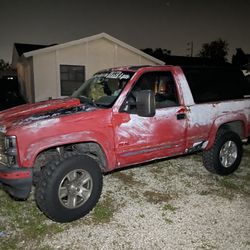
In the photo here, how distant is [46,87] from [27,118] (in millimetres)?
11763

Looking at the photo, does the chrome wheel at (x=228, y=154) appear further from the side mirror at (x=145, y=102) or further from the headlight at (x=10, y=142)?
the headlight at (x=10, y=142)

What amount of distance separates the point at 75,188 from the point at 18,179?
791 millimetres

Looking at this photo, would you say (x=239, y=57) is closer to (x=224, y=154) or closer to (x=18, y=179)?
(x=224, y=154)

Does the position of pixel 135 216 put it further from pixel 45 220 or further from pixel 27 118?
pixel 27 118

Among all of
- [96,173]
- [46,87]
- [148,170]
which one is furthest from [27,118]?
[46,87]

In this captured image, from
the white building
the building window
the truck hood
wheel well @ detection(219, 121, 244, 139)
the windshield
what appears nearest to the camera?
the truck hood

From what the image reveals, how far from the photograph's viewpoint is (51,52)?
15.0 m

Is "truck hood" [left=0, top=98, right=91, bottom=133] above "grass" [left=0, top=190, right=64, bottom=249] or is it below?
above

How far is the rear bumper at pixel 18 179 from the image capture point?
353 cm

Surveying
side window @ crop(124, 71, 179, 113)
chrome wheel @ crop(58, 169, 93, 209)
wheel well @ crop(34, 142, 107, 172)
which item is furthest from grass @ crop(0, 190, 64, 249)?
side window @ crop(124, 71, 179, 113)

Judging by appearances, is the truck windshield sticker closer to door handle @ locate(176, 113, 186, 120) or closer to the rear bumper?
door handle @ locate(176, 113, 186, 120)

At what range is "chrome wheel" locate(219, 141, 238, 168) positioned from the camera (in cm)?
571

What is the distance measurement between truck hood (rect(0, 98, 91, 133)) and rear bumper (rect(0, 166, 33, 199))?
1.75 ft

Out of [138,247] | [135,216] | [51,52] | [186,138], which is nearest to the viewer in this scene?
[138,247]
